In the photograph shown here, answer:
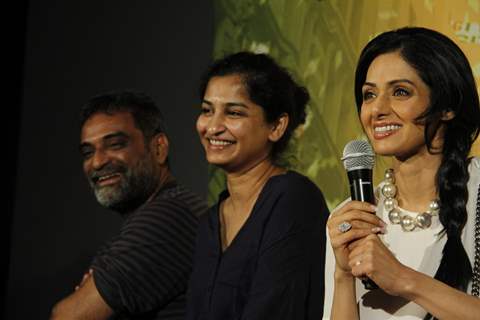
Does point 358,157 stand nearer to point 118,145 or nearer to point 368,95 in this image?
point 368,95

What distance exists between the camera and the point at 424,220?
6.26ft

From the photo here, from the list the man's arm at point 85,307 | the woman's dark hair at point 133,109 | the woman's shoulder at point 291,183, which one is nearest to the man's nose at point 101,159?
the woman's dark hair at point 133,109

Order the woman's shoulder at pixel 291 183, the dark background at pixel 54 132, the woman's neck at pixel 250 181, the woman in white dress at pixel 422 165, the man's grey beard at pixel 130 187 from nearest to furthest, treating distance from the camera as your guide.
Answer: the woman in white dress at pixel 422 165, the woman's shoulder at pixel 291 183, the woman's neck at pixel 250 181, the man's grey beard at pixel 130 187, the dark background at pixel 54 132

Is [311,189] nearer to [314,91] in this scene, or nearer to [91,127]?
[314,91]

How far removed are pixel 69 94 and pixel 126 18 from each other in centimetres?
47

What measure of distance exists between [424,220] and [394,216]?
0.08m

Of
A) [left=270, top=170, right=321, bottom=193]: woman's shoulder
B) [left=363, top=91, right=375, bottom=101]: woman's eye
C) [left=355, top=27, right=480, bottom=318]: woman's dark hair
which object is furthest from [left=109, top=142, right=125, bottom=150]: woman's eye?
[left=355, top=27, right=480, bottom=318]: woman's dark hair

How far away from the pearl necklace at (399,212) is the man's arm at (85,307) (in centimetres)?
107

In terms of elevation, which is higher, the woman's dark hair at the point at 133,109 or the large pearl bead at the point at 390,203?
the woman's dark hair at the point at 133,109

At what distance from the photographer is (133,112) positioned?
3191 mm

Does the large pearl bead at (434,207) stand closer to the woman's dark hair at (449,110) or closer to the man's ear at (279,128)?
the woman's dark hair at (449,110)

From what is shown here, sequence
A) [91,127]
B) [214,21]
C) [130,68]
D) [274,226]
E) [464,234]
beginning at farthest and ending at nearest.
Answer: [130,68], [214,21], [91,127], [274,226], [464,234]

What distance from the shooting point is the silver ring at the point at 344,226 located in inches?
66.4

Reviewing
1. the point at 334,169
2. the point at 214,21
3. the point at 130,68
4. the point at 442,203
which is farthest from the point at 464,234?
the point at 130,68
